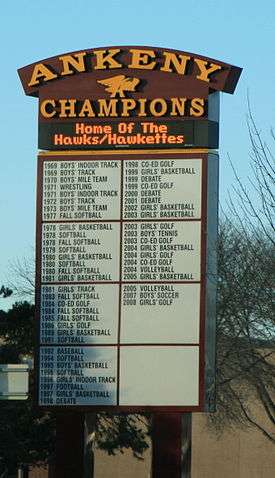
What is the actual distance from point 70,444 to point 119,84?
656 centimetres

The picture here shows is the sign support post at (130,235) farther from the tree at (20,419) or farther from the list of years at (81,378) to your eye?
the tree at (20,419)

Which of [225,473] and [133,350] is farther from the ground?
[133,350]

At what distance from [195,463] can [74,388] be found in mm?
32869

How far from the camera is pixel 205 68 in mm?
22688

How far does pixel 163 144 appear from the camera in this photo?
22641mm

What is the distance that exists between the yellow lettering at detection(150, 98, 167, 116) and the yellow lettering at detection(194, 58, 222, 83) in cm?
76

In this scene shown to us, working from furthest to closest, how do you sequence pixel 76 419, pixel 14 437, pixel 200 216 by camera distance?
1. pixel 14 437
2. pixel 76 419
3. pixel 200 216

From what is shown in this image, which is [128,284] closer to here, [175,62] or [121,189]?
[121,189]

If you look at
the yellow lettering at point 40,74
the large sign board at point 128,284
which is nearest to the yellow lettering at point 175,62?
the large sign board at point 128,284

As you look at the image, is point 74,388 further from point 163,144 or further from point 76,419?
point 163,144

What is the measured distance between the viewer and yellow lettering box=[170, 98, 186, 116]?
74.3 ft

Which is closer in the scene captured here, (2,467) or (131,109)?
(131,109)

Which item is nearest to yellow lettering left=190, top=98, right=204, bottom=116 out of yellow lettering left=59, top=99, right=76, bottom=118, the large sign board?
the large sign board

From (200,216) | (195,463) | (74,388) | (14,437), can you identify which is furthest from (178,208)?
(195,463)
